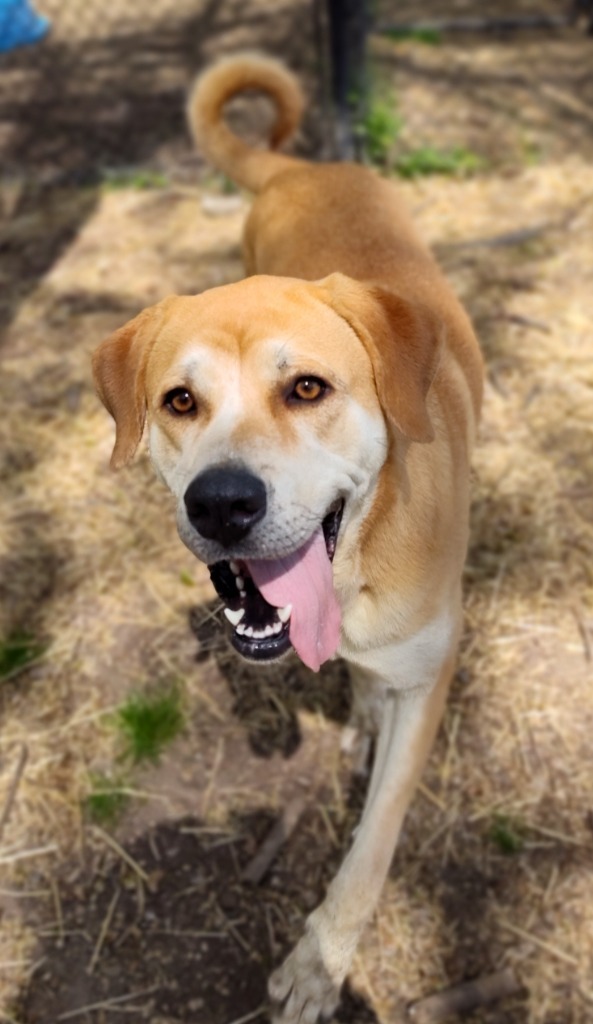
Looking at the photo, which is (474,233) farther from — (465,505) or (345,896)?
(345,896)

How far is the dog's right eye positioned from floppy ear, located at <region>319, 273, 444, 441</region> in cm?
48

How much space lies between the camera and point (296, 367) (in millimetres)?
2287

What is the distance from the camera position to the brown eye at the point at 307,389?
2.31 metres

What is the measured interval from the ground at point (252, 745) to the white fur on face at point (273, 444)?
730 mm

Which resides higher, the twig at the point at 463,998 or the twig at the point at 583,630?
the twig at the point at 583,630

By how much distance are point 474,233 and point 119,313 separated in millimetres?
2369

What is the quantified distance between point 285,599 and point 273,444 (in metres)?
0.41

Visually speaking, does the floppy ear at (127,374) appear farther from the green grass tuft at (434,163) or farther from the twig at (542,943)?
the green grass tuft at (434,163)

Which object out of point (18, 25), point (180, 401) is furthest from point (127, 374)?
point (18, 25)

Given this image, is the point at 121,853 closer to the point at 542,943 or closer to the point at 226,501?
the point at 542,943

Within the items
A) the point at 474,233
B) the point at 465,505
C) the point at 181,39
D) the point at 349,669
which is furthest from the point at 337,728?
the point at 181,39

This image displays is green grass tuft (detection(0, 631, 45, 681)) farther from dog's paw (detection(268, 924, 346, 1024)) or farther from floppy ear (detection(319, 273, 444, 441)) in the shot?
floppy ear (detection(319, 273, 444, 441))

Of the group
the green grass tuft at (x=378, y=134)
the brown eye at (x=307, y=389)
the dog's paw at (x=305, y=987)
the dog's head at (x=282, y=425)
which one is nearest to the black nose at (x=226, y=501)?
the dog's head at (x=282, y=425)

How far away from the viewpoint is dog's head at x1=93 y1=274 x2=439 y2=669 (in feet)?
6.96
